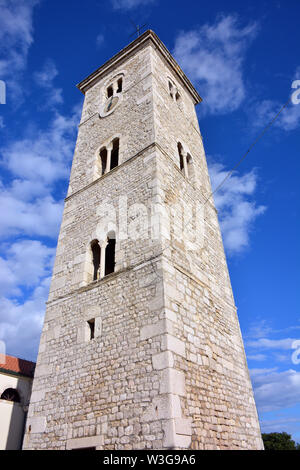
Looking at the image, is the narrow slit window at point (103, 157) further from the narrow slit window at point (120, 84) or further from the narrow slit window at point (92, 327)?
the narrow slit window at point (92, 327)

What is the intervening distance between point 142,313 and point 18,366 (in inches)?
335

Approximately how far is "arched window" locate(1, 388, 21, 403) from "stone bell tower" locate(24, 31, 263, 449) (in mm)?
4784

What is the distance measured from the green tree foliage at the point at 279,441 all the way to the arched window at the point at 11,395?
29.6 metres

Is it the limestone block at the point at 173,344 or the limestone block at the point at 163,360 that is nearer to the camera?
the limestone block at the point at 163,360

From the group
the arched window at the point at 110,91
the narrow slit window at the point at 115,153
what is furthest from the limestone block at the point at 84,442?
the arched window at the point at 110,91

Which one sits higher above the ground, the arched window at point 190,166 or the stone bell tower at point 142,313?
the arched window at point 190,166

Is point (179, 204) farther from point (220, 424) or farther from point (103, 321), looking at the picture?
point (220, 424)

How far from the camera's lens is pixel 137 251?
7.28m

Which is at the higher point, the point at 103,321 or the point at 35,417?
the point at 103,321

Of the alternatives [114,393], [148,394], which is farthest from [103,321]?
[148,394]

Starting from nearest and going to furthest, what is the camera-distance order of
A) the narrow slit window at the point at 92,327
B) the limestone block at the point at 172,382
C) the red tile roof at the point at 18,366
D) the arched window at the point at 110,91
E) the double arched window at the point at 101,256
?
the limestone block at the point at 172,382 < the narrow slit window at the point at 92,327 < the double arched window at the point at 101,256 < the red tile roof at the point at 18,366 < the arched window at the point at 110,91

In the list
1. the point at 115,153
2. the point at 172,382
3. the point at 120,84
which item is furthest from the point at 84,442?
the point at 120,84

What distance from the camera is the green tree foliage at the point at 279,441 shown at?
31016 mm

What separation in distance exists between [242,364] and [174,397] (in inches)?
155
